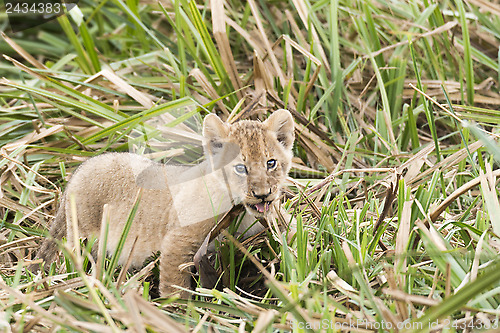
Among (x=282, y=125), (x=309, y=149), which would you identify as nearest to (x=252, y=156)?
(x=282, y=125)

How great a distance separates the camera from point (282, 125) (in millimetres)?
3062

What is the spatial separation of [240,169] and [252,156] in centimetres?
10

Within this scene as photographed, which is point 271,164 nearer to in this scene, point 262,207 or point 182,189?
point 262,207

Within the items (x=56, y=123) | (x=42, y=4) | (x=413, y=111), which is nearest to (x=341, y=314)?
(x=413, y=111)

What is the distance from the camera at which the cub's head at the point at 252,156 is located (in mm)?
2762

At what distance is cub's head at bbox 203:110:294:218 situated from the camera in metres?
2.76

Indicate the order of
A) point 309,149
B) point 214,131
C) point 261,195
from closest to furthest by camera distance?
point 261,195 → point 214,131 → point 309,149

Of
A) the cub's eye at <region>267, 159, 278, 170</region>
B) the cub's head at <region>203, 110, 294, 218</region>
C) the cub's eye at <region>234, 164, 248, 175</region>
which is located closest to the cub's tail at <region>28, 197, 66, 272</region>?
the cub's head at <region>203, 110, 294, 218</region>

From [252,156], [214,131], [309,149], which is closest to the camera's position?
[252,156]

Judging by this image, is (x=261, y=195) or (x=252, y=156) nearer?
(x=261, y=195)

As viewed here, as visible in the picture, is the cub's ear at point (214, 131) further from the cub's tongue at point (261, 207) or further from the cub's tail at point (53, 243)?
the cub's tail at point (53, 243)

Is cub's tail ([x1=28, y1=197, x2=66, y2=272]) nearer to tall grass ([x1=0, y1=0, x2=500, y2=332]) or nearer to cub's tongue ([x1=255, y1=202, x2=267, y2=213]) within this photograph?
tall grass ([x1=0, y1=0, x2=500, y2=332])

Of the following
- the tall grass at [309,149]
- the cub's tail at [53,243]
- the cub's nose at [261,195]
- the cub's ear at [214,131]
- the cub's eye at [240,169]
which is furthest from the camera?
the cub's tail at [53,243]

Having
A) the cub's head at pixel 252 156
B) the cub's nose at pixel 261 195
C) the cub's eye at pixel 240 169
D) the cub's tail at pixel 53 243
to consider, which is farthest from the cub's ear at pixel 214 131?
the cub's tail at pixel 53 243
